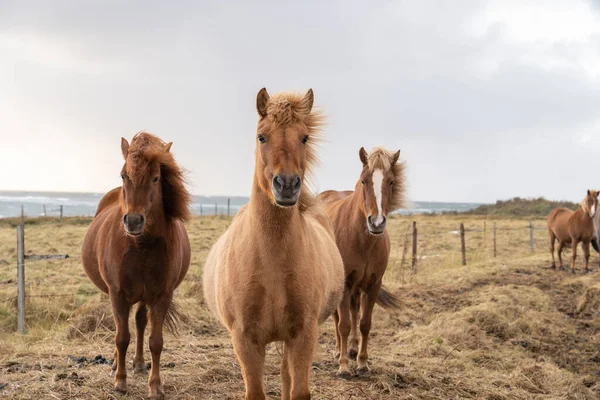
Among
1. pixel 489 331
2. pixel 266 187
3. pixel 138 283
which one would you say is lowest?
pixel 489 331

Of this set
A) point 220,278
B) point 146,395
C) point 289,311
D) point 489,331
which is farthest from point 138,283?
point 489,331

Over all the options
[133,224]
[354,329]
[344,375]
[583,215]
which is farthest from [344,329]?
[583,215]

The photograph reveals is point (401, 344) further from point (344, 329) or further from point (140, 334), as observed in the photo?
point (140, 334)

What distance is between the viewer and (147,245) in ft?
14.6

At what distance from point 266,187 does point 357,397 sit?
2.62 meters

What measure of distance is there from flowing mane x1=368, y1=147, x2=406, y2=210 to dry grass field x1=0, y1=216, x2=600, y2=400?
6.25 ft

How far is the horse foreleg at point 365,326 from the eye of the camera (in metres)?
5.53

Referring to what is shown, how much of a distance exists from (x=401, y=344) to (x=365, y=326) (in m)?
1.53

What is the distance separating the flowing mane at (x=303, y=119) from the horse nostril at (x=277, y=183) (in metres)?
0.39

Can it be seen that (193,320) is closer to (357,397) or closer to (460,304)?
(357,397)

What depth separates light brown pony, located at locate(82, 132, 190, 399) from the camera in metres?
4.26

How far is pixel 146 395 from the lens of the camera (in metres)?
4.57

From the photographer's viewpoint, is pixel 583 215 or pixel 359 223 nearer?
pixel 359 223

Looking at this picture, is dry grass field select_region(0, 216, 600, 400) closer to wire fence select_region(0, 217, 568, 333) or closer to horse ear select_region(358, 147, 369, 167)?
wire fence select_region(0, 217, 568, 333)
